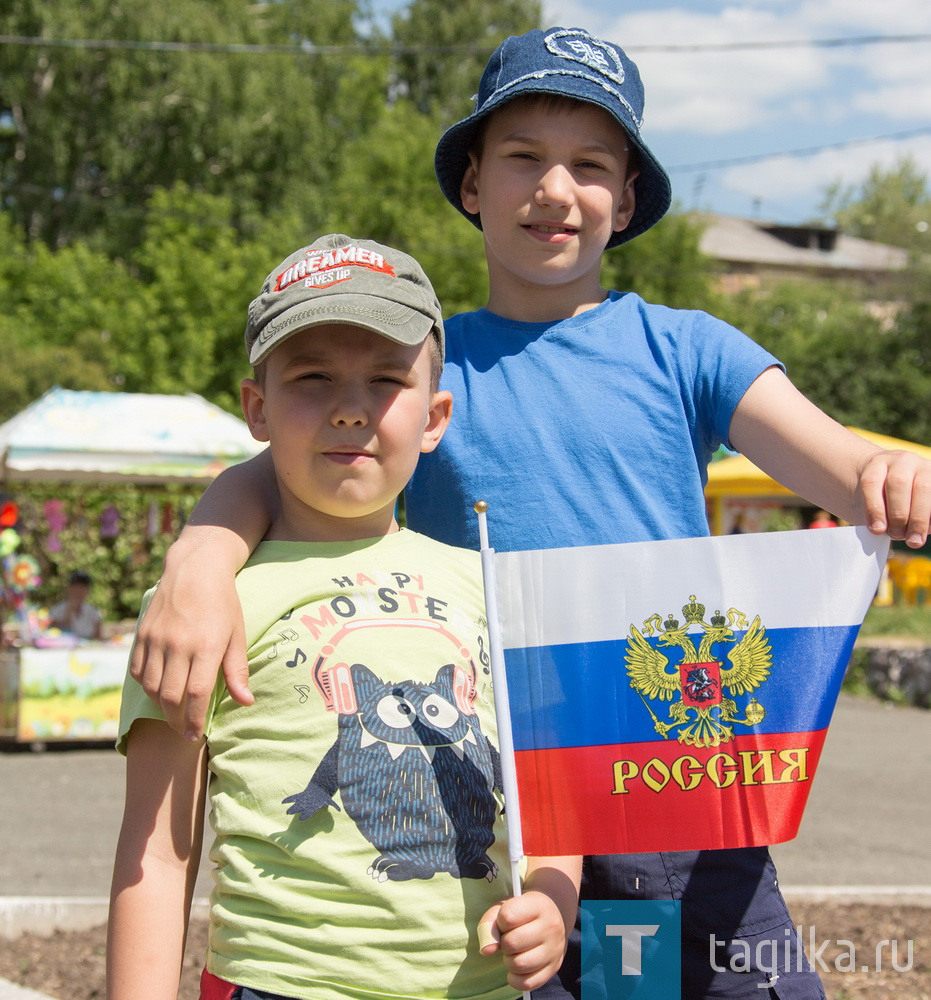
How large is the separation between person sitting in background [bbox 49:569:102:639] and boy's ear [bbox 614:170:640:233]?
9683mm

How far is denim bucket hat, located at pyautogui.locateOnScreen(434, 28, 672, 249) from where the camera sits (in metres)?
2.08

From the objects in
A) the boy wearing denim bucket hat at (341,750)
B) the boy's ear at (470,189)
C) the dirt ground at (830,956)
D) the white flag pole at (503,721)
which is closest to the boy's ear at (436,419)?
the boy wearing denim bucket hat at (341,750)

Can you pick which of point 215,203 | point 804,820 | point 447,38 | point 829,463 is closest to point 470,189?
point 829,463

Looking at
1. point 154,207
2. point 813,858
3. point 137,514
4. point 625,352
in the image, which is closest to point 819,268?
point 154,207

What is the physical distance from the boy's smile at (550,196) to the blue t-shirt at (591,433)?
9 cm

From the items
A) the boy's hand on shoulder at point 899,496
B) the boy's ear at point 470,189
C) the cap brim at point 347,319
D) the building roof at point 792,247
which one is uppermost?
the building roof at point 792,247

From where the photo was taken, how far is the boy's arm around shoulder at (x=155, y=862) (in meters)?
1.61

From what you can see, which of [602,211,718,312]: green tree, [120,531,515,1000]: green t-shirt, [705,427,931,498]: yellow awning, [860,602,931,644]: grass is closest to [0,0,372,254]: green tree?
[602,211,718,312]: green tree

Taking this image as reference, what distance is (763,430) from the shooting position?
1.97 meters

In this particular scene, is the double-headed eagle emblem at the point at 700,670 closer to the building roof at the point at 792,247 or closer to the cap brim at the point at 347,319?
the cap brim at the point at 347,319

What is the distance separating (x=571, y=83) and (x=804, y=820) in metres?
6.41

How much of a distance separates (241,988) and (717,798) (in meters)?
0.71

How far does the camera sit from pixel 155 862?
164cm

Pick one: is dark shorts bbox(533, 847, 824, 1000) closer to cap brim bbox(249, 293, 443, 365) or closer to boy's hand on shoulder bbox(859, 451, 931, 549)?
boy's hand on shoulder bbox(859, 451, 931, 549)
